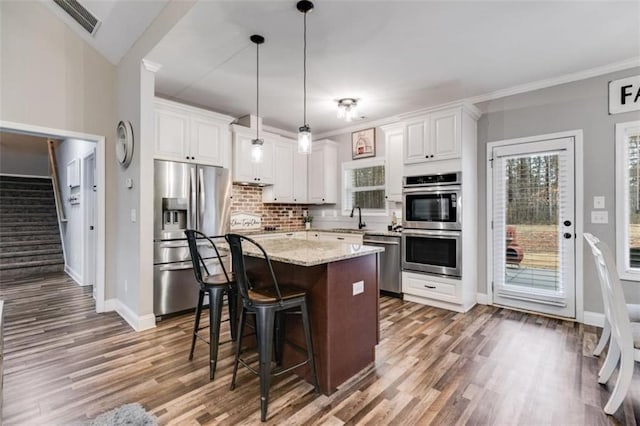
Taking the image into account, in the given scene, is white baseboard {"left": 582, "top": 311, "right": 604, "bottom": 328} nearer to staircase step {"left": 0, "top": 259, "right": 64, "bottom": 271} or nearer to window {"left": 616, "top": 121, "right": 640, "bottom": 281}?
window {"left": 616, "top": 121, "right": 640, "bottom": 281}

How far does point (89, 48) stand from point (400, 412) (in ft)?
15.2

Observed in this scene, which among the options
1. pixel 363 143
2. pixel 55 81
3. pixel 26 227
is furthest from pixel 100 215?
pixel 26 227

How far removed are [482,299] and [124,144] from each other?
4581mm

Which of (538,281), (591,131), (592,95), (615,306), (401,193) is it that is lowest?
(538,281)

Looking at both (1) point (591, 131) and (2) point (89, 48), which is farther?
(2) point (89, 48)

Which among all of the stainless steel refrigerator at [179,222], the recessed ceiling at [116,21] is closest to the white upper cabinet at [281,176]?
the stainless steel refrigerator at [179,222]

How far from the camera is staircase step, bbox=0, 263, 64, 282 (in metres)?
5.29

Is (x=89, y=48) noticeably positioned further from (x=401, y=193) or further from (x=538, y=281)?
(x=538, y=281)

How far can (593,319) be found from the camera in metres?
3.21

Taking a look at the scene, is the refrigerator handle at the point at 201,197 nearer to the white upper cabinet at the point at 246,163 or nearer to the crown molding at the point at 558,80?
the white upper cabinet at the point at 246,163

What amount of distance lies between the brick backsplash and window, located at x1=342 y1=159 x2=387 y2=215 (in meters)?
0.94

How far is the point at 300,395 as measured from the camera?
1997mm

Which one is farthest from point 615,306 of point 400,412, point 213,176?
point 213,176

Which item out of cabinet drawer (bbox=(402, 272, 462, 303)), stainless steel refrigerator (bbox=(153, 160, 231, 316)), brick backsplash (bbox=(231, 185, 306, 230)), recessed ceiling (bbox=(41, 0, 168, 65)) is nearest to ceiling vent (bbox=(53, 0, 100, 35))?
recessed ceiling (bbox=(41, 0, 168, 65))
